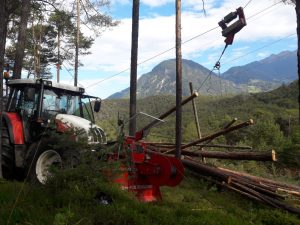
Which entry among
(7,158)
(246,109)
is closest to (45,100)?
(7,158)

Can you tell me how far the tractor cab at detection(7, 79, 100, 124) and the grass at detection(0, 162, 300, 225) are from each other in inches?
86.2

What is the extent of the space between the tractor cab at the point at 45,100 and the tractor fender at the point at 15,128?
0.72 ft

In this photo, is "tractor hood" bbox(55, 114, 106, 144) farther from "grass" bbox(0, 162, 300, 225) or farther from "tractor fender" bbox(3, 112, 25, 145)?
"grass" bbox(0, 162, 300, 225)

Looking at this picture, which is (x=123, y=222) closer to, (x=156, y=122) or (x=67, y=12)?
(x=156, y=122)

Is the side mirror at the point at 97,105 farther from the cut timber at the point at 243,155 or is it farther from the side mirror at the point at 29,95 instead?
the cut timber at the point at 243,155

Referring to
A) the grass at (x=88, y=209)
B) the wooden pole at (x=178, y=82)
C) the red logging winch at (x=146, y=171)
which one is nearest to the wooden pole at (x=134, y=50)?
the wooden pole at (x=178, y=82)

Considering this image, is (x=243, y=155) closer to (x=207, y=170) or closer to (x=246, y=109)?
(x=207, y=170)

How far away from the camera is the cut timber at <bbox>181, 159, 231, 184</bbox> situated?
32.7 ft

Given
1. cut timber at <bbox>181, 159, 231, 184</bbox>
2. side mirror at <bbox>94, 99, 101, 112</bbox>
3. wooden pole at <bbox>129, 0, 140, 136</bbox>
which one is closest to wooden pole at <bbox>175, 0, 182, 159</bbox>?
cut timber at <bbox>181, 159, 231, 184</bbox>

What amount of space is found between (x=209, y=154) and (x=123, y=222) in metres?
5.72

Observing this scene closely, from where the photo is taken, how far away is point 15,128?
9.45 metres

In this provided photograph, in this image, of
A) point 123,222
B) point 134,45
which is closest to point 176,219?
point 123,222

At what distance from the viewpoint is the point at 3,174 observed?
9.29 meters

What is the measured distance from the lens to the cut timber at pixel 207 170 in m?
9.96
